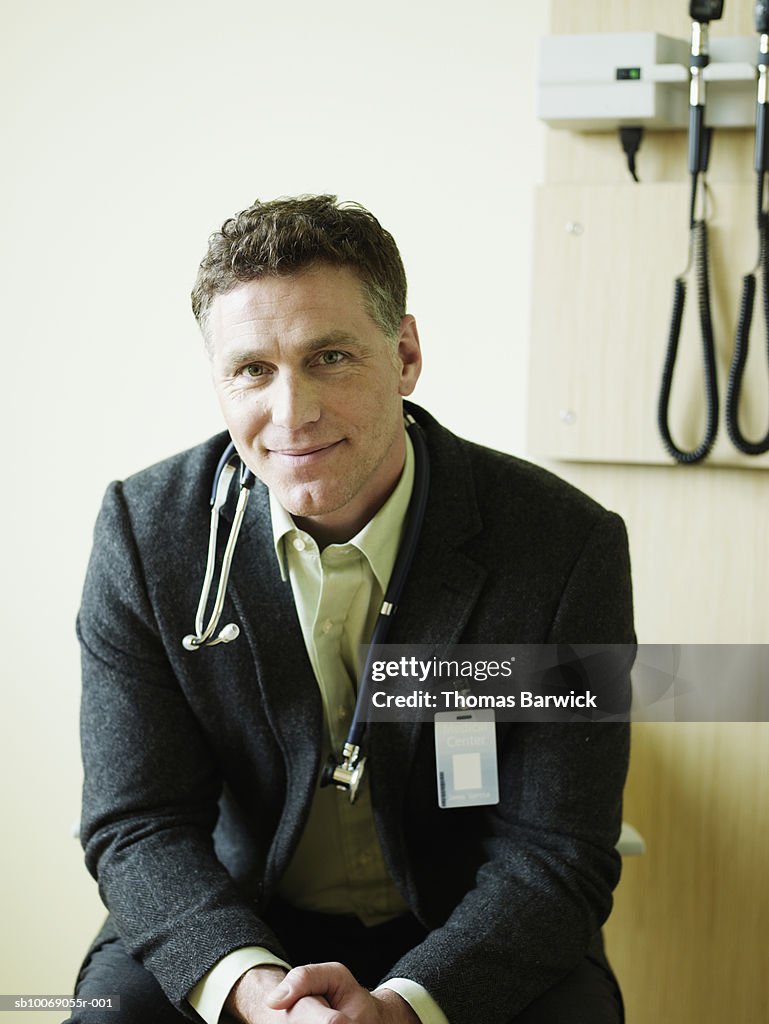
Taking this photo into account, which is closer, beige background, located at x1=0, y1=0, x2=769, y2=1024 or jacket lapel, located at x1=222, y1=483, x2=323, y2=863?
jacket lapel, located at x1=222, y1=483, x2=323, y2=863

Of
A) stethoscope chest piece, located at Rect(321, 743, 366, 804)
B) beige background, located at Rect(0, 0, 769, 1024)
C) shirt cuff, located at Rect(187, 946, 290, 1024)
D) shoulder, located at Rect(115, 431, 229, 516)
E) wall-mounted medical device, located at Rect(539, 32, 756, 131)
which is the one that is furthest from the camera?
beige background, located at Rect(0, 0, 769, 1024)

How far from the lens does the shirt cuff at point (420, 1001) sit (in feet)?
4.27

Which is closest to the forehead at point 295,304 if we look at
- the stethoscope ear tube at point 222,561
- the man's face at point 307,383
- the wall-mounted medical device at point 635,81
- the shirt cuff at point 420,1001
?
the man's face at point 307,383

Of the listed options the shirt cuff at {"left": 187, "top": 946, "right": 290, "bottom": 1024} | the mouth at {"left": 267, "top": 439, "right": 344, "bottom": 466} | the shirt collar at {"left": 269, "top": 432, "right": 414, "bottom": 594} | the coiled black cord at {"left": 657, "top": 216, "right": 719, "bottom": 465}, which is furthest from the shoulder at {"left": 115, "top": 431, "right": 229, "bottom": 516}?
the coiled black cord at {"left": 657, "top": 216, "right": 719, "bottom": 465}

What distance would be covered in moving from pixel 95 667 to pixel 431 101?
3.79 feet

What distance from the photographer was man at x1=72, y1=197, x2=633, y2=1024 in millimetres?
1366

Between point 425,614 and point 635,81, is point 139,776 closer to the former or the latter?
point 425,614

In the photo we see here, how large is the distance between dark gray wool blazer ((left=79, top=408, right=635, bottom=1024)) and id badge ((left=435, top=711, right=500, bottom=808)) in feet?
0.08

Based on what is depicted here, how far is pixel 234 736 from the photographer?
1.54 metres

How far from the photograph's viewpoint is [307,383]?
1.37 m

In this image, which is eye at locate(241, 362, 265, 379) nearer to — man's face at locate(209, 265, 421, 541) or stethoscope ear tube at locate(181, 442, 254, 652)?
man's face at locate(209, 265, 421, 541)

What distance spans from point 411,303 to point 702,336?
0.55 metres

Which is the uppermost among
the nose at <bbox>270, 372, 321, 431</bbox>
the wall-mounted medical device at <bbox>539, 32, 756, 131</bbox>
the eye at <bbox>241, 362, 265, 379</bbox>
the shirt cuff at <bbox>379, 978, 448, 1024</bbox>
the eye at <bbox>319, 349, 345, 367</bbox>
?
the wall-mounted medical device at <bbox>539, 32, 756, 131</bbox>

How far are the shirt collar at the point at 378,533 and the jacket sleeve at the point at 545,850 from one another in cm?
18
